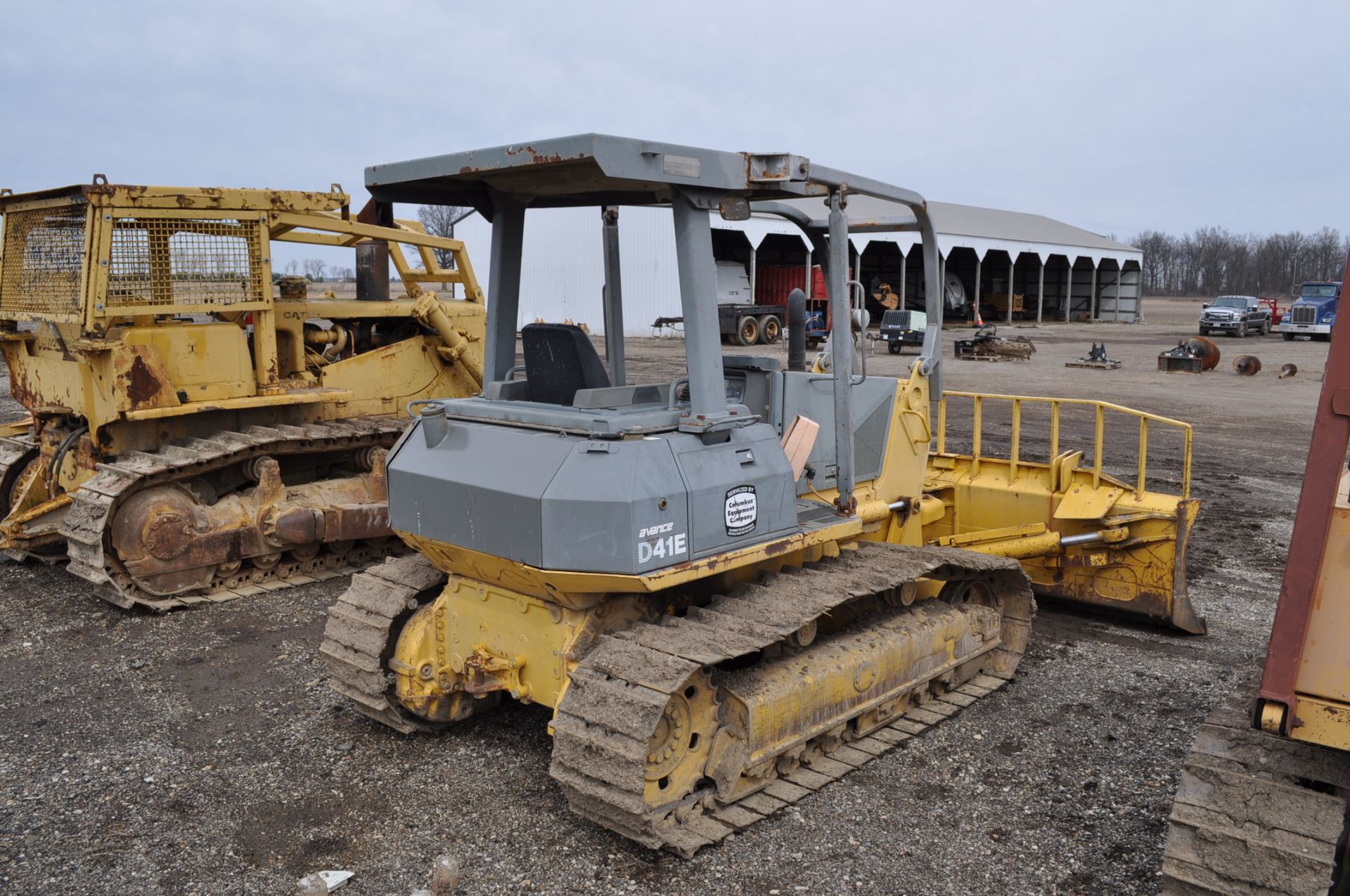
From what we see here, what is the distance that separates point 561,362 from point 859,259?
95.7ft

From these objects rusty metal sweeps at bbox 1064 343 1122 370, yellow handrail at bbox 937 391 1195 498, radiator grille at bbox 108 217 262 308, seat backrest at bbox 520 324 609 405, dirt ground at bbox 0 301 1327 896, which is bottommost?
rusty metal sweeps at bbox 1064 343 1122 370

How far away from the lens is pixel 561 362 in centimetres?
507

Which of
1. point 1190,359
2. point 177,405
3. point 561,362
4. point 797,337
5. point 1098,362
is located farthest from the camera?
point 1098,362

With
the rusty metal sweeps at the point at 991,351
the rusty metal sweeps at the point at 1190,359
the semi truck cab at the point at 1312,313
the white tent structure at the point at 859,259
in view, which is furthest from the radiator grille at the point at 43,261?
the semi truck cab at the point at 1312,313

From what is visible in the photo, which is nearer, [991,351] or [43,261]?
[43,261]

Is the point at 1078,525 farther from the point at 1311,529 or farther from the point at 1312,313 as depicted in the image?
the point at 1312,313

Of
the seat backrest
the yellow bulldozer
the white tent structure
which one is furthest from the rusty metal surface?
the white tent structure

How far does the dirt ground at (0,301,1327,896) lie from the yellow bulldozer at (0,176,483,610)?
2.14ft

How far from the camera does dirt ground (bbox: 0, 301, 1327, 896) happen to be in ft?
14.1

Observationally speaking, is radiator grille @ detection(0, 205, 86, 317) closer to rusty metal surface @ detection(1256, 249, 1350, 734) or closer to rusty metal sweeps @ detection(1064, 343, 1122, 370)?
rusty metal surface @ detection(1256, 249, 1350, 734)

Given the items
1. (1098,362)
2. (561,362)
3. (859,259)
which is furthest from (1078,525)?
(859,259)

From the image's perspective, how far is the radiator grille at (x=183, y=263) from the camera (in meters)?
8.17

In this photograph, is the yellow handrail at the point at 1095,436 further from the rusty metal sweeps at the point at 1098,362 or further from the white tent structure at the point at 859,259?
the rusty metal sweeps at the point at 1098,362

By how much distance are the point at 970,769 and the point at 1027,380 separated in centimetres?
1873
